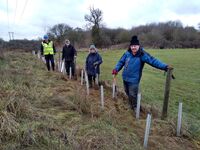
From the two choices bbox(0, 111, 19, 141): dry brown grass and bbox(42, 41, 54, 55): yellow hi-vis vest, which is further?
bbox(42, 41, 54, 55): yellow hi-vis vest

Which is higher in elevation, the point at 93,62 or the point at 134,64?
the point at 134,64

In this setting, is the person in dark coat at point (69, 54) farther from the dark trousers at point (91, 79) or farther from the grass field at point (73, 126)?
the grass field at point (73, 126)

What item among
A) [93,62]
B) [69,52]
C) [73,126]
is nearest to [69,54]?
[69,52]

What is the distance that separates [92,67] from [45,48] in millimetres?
3518

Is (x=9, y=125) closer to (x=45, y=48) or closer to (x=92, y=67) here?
(x=92, y=67)

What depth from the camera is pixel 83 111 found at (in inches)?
226

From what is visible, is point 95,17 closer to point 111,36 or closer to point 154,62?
point 111,36

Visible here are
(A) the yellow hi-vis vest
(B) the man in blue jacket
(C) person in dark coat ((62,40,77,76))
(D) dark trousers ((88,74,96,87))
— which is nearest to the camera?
(B) the man in blue jacket

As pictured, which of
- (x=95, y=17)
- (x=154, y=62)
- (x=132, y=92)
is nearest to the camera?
(x=154, y=62)

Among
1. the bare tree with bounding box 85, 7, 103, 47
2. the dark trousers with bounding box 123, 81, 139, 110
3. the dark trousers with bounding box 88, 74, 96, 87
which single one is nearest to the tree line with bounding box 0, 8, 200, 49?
the bare tree with bounding box 85, 7, 103, 47

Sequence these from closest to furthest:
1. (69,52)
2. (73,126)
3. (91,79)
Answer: (73,126) → (91,79) → (69,52)

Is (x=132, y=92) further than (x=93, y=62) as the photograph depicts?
No

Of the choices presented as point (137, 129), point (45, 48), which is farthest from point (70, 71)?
point (137, 129)

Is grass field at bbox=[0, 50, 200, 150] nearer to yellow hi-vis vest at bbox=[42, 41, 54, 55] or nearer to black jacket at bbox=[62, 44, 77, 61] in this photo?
black jacket at bbox=[62, 44, 77, 61]
